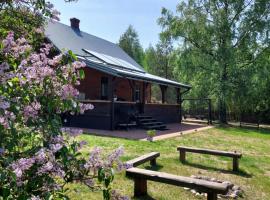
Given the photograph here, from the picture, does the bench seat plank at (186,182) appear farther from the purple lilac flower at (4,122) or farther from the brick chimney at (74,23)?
the brick chimney at (74,23)

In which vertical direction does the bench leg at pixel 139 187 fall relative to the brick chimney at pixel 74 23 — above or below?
below

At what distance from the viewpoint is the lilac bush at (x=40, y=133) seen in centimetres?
176

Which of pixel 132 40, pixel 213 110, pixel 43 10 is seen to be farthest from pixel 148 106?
pixel 132 40

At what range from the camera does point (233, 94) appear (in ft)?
71.1

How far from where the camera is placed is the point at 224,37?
869 inches

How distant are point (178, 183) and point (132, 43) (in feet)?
148

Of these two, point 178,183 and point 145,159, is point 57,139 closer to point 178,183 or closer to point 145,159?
point 178,183

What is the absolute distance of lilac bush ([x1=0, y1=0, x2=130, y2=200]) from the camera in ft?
5.78

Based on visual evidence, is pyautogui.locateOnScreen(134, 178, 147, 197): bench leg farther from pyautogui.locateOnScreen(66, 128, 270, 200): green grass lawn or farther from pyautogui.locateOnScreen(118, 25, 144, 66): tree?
pyautogui.locateOnScreen(118, 25, 144, 66): tree

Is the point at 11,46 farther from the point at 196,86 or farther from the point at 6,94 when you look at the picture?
the point at 196,86

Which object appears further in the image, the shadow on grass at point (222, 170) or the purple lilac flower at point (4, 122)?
the shadow on grass at point (222, 170)

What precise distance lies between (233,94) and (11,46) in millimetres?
21181

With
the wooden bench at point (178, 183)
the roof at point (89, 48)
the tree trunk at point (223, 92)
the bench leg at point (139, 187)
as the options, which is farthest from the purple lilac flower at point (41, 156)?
the tree trunk at point (223, 92)

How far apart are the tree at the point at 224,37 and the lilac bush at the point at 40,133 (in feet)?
66.7
